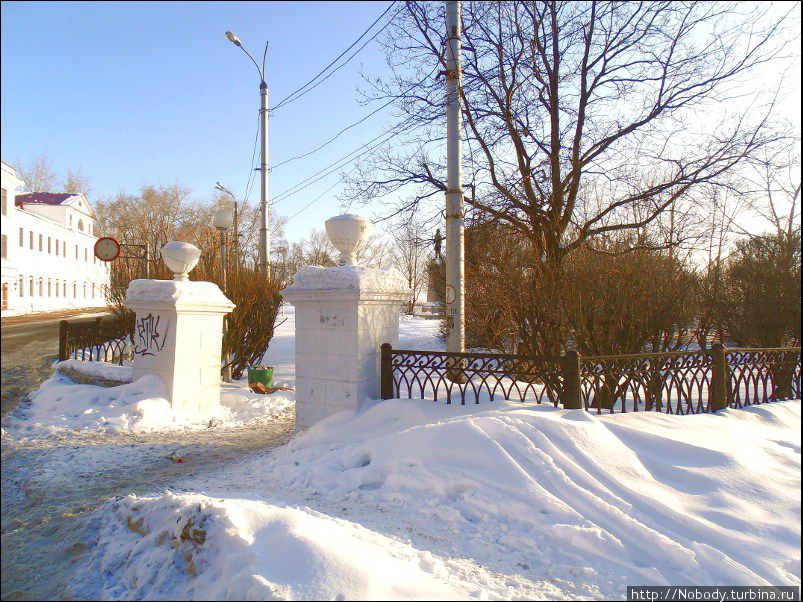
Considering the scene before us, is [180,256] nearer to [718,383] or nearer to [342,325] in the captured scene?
[342,325]

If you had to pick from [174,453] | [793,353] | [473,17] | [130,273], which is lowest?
[174,453]

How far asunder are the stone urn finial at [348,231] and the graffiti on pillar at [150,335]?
10.4ft

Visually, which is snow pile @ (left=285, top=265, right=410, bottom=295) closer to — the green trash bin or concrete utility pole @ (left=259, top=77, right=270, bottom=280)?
the green trash bin

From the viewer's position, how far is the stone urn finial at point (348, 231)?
5547 millimetres

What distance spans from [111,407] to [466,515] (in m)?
5.56

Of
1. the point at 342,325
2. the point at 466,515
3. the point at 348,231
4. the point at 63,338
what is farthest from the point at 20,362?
the point at 63,338

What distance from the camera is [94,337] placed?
9.56 metres

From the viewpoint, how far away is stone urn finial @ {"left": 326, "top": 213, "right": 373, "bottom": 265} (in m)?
5.55

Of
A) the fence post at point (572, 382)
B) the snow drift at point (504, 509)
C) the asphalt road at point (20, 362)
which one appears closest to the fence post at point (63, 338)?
the asphalt road at point (20, 362)

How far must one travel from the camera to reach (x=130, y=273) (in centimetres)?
1195

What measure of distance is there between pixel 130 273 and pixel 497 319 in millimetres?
9117

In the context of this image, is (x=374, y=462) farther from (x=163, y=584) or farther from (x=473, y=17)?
(x=473, y=17)

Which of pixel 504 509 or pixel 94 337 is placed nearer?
pixel 504 509

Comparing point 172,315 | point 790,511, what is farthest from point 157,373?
point 790,511
